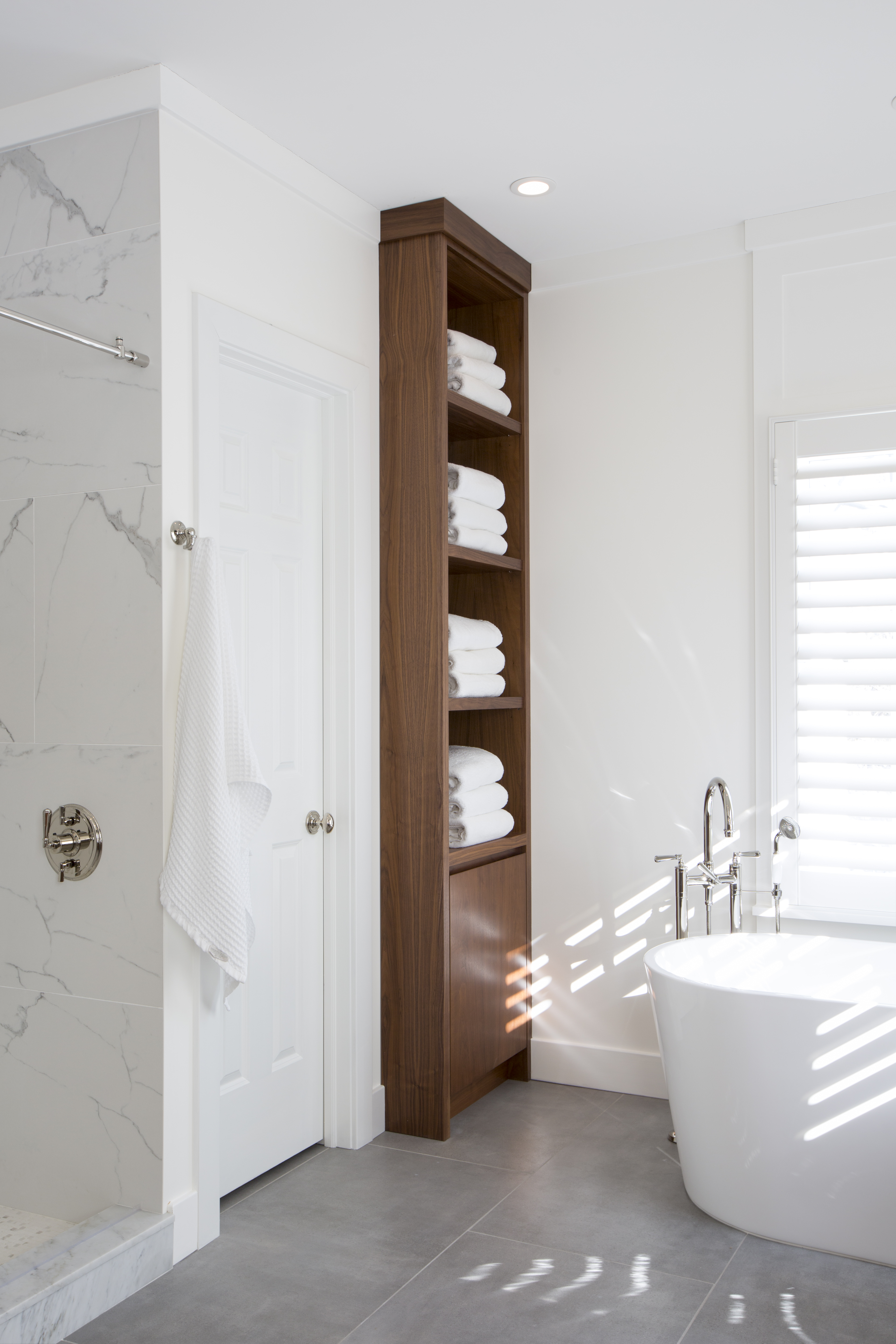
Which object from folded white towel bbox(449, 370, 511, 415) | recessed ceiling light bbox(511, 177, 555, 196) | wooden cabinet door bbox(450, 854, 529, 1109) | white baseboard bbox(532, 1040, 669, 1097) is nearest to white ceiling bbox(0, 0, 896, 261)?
recessed ceiling light bbox(511, 177, 555, 196)

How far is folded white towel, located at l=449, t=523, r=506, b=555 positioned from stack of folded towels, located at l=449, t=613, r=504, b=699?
217 millimetres

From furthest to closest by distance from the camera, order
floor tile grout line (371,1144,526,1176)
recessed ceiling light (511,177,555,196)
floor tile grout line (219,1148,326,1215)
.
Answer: recessed ceiling light (511,177,555,196)
floor tile grout line (371,1144,526,1176)
floor tile grout line (219,1148,326,1215)

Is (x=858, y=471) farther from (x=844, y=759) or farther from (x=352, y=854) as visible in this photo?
(x=352, y=854)

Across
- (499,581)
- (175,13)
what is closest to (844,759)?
(499,581)

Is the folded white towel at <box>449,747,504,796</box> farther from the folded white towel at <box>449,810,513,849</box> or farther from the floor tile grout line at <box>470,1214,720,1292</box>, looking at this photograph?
the floor tile grout line at <box>470,1214,720,1292</box>

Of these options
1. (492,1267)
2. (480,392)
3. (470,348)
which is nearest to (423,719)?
(480,392)

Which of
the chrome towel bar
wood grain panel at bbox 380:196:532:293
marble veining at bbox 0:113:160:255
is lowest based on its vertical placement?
the chrome towel bar

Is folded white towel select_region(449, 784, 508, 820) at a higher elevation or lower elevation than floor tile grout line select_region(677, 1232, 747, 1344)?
higher

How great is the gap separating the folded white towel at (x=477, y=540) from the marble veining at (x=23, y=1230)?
1972 millimetres

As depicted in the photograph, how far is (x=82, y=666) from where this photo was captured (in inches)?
95.6

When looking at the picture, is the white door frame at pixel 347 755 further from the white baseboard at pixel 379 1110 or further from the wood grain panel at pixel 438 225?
the wood grain panel at pixel 438 225

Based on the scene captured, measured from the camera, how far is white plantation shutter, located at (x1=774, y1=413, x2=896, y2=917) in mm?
3045

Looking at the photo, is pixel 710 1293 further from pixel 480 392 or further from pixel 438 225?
pixel 438 225

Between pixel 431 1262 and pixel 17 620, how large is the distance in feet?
5.58
